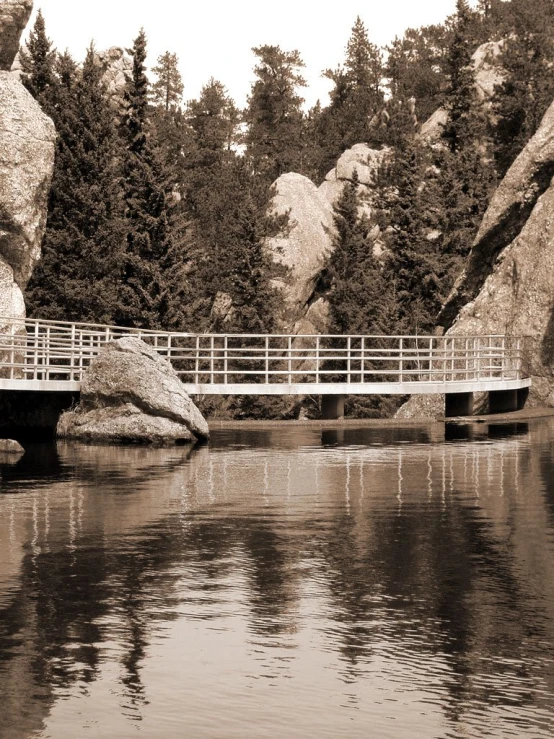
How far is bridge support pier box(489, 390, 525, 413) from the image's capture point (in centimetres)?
3978

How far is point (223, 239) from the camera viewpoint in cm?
9219

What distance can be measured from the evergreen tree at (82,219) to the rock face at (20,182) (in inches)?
450

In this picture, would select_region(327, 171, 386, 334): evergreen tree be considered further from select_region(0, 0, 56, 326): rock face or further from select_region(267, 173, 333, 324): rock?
select_region(0, 0, 56, 326): rock face

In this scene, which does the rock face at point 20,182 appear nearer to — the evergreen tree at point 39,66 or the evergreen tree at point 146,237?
the evergreen tree at point 146,237

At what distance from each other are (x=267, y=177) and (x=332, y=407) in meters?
75.5

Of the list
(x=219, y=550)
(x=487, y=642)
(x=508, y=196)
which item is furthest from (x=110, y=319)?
(x=487, y=642)

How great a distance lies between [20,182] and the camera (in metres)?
50.6

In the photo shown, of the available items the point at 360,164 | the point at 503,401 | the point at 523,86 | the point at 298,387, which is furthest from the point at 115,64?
the point at 298,387

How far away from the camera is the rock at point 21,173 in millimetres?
50344

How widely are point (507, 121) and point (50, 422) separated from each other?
64216 millimetres

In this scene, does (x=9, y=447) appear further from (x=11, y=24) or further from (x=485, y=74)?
(x=485, y=74)

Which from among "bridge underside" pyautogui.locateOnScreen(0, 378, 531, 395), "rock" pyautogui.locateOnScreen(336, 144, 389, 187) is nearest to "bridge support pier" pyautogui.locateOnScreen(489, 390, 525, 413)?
"bridge underside" pyautogui.locateOnScreen(0, 378, 531, 395)

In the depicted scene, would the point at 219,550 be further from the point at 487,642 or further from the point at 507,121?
the point at 507,121

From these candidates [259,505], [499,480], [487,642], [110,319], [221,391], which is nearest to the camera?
[487,642]
